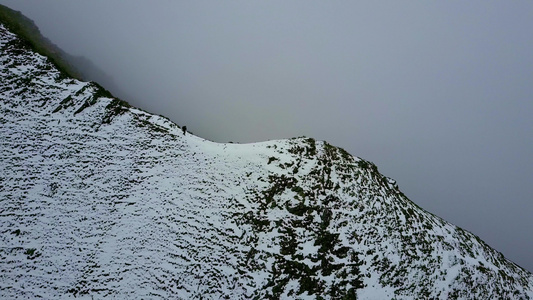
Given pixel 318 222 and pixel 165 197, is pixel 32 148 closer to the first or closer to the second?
pixel 165 197

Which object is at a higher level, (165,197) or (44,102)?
(44,102)

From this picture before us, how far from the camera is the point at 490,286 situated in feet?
60.6

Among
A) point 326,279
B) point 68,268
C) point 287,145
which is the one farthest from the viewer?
point 287,145

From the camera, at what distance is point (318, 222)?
18.8 meters

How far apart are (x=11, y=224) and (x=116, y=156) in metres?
7.06

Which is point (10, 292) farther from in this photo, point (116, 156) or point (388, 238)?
point (388, 238)

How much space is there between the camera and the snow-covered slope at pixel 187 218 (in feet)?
50.1

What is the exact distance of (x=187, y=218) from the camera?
1794 centimetres

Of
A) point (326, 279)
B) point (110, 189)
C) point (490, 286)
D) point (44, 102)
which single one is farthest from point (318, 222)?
point (44, 102)

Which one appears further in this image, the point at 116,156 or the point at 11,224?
the point at 116,156

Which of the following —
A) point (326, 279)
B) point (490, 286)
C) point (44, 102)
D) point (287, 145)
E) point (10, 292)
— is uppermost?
point (287, 145)

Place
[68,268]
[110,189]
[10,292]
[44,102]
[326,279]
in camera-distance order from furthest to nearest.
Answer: [44,102] < [110,189] < [326,279] < [68,268] < [10,292]

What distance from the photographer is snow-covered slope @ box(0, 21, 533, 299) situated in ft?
50.1

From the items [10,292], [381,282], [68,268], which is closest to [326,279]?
[381,282]
